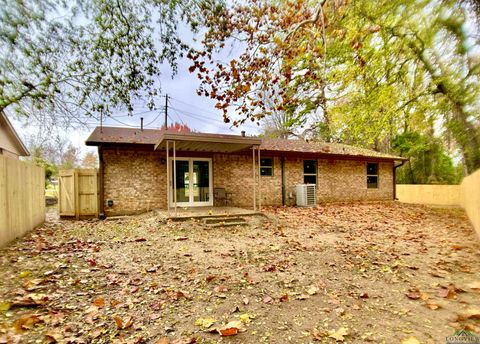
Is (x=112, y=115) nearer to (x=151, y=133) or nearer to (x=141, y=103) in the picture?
(x=141, y=103)

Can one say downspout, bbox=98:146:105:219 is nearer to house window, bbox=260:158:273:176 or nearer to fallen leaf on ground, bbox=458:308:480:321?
house window, bbox=260:158:273:176

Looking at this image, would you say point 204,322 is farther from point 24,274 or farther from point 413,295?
point 24,274

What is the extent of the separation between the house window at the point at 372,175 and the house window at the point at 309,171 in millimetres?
4046

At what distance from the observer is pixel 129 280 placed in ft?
13.1

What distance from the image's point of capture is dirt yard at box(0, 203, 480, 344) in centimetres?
265

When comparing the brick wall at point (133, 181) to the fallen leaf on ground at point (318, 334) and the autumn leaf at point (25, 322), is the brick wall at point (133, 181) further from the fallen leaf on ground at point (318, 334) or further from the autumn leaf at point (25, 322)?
the fallen leaf on ground at point (318, 334)

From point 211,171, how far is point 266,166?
2983 millimetres

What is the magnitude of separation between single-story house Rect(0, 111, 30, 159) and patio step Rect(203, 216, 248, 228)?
10.9 m

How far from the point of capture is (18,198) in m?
6.25

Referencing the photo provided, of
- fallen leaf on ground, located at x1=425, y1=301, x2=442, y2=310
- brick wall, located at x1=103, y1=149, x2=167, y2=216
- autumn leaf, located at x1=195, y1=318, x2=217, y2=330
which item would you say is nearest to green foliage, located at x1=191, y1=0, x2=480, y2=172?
fallen leaf on ground, located at x1=425, y1=301, x2=442, y2=310

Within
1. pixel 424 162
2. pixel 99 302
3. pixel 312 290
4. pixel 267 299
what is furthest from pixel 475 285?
pixel 424 162

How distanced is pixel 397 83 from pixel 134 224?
9.59 meters

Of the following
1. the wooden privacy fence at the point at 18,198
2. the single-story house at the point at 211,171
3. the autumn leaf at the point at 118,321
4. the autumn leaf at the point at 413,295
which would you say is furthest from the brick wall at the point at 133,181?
the autumn leaf at the point at 413,295

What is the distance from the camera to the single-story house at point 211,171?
10.3m
